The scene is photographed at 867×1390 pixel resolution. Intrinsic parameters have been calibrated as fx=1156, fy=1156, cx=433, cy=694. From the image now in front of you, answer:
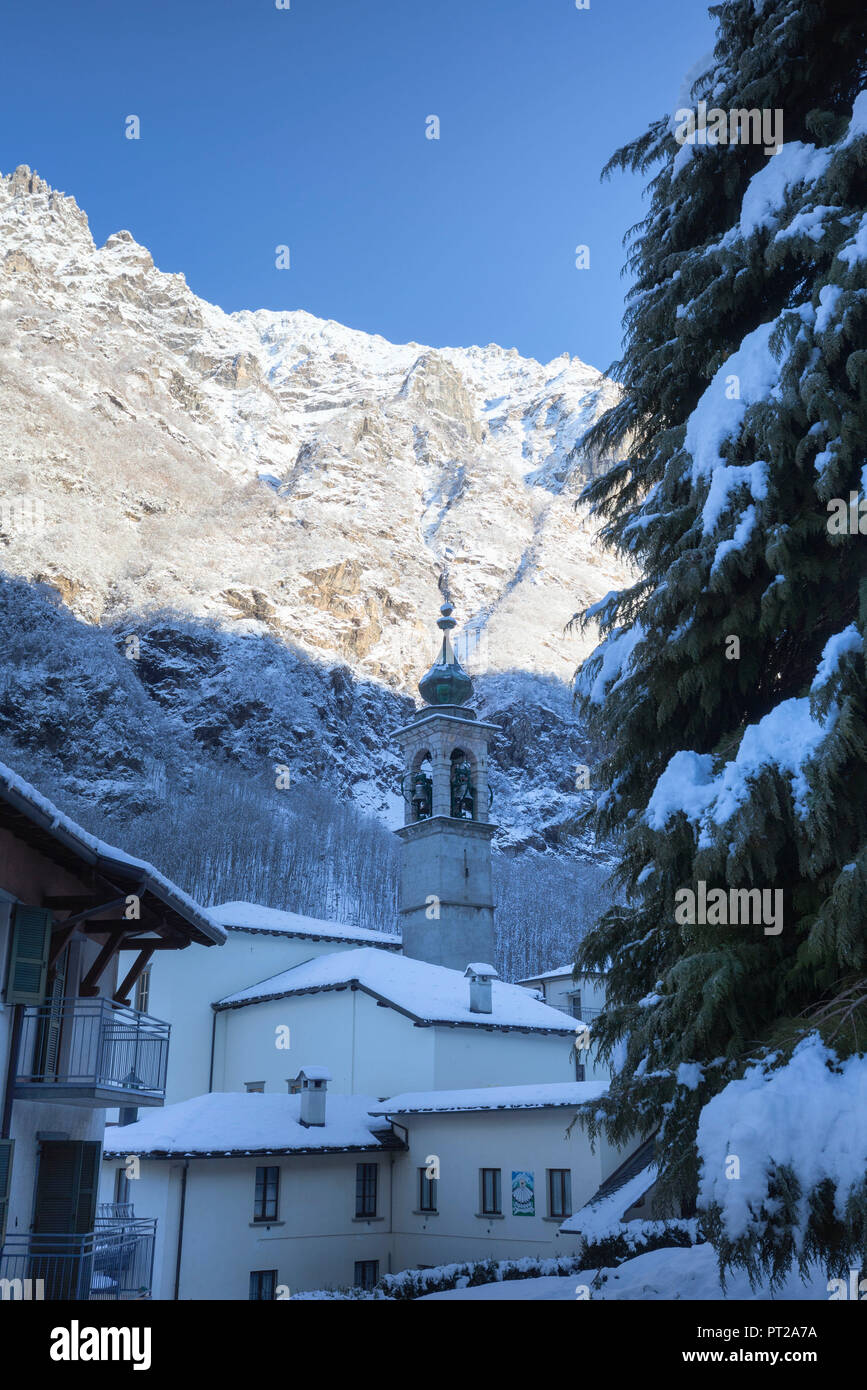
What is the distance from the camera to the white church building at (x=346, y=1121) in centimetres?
2280

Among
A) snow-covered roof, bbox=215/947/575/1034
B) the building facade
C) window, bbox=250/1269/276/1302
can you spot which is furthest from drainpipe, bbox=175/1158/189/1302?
the building facade

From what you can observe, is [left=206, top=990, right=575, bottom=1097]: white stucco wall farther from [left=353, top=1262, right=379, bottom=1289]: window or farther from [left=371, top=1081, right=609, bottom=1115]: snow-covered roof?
[left=353, top=1262, right=379, bottom=1289]: window

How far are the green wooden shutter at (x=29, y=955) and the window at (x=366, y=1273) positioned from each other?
1671 centimetres

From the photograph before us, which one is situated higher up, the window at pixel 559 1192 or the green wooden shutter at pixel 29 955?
the green wooden shutter at pixel 29 955

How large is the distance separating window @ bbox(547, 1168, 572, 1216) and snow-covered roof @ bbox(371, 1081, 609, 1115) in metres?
1.29

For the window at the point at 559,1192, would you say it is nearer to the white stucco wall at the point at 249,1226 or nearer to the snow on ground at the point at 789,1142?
the white stucco wall at the point at 249,1226

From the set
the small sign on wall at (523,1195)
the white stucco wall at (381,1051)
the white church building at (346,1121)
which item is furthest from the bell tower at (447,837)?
the small sign on wall at (523,1195)

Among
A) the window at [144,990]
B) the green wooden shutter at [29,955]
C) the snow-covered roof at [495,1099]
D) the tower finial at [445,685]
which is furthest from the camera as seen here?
the tower finial at [445,685]

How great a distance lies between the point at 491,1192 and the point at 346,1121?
3.90m

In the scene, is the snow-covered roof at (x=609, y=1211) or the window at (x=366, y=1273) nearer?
the snow-covered roof at (x=609, y=1211)

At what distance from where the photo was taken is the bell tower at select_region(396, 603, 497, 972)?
125 ft

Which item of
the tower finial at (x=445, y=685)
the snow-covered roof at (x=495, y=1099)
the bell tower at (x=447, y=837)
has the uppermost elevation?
the tower finial at (x=445, y=685)

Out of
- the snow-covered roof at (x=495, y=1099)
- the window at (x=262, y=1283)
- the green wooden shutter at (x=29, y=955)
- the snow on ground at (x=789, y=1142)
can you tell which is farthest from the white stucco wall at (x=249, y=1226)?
the snow on ground at (x=789, y=1142)

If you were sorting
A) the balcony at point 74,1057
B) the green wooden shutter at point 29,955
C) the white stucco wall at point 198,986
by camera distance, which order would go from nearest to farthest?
the green wooden shutter at point 29,955
the balcony at point 74,1057
the white stucco wall at point 198,986
